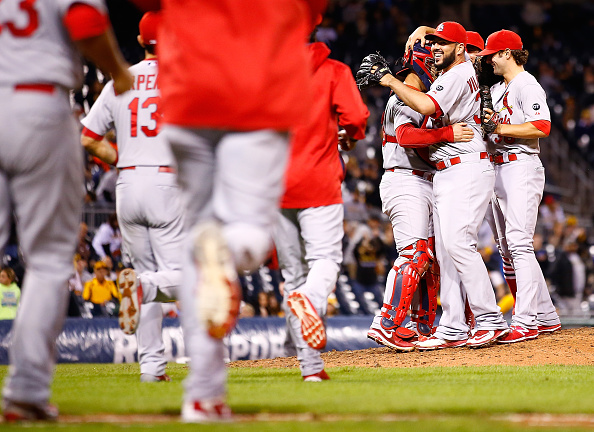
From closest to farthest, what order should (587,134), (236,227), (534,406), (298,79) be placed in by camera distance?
1. (236,227)
2. (298,79)
3. (534,406)
4. (587,134)

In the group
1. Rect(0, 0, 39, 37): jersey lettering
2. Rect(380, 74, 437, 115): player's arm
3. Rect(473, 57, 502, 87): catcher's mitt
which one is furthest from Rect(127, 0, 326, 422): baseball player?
Rect(473, 57, 502, 87): catcher's mitt

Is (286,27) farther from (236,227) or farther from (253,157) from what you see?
(236,227)

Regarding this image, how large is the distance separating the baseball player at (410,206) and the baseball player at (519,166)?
0.64m

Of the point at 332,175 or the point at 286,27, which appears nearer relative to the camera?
the point at 286,27

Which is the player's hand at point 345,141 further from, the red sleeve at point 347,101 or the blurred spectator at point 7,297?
the blurred spectator at point 7,297

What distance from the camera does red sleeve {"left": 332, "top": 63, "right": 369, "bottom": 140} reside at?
15.8ft

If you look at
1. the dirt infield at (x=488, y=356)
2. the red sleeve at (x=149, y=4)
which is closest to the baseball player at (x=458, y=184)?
the dirt infield at (x=488, y=356)

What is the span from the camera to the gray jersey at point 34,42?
314cm

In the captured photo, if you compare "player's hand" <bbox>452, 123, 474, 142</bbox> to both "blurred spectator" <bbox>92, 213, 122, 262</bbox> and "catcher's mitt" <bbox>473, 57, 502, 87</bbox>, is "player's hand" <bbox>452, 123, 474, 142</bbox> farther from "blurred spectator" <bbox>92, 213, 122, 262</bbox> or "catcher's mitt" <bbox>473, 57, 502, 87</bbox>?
"blurred spectator" <bbox>92, 213, 122, 262</bbox>

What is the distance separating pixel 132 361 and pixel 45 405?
6.27 meters

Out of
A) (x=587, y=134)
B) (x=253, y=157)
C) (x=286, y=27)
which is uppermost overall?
(x=587, y=134)

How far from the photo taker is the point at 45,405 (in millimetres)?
3066

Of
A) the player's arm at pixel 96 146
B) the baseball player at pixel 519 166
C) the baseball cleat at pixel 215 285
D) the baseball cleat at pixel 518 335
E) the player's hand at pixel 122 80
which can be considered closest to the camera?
the baseball cleat at pixel 215 285

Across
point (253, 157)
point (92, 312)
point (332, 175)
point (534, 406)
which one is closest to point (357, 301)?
point (92, 312)
